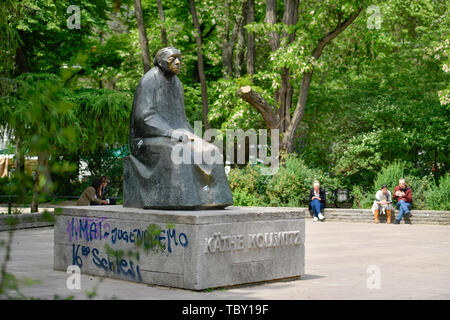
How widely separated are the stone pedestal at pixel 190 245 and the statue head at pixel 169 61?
200 cm

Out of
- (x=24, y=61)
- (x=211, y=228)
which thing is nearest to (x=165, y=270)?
(x=211, y=228)

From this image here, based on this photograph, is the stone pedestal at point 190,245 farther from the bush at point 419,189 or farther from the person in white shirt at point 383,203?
the bush at point 419,189

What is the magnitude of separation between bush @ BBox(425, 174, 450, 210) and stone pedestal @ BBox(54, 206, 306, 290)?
44.1ft

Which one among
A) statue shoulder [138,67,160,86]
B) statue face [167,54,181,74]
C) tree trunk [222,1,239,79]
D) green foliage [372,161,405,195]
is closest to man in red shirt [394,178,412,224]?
green foliage [372,161,405,195]

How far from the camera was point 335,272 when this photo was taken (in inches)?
383

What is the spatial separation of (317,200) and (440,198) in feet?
12.5

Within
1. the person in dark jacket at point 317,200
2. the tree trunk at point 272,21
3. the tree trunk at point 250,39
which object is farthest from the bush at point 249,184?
the tree trunk at point 250,39

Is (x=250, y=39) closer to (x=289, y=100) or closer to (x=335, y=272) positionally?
(x=289, y=100)

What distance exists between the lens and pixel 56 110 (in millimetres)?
2213

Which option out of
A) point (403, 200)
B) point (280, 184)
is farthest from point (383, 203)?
point (280, 184)

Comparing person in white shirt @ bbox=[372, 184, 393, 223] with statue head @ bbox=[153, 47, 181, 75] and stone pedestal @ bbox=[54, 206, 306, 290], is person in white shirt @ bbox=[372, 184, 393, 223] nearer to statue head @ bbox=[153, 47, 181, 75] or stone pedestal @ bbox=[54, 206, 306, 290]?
stone pedestal @ bbox=[54, 206, 306, 290]

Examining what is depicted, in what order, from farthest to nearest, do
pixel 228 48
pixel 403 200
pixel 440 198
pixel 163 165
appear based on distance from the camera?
pixel 228 48 < pixel 440 198 < pixel 403 200 < pixel 163 165

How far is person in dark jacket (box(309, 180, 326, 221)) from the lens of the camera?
22078 millimetres
